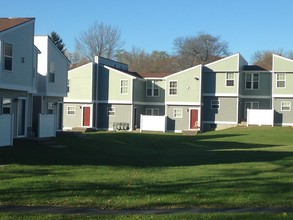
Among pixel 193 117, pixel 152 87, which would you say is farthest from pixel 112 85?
pixel 193 117

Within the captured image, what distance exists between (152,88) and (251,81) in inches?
412

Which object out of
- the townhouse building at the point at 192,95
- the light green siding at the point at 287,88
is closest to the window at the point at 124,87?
the townhouse building at the point at 192,95

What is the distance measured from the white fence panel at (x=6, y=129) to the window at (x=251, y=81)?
1255 inches

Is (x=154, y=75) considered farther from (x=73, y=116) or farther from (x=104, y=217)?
(x=104, y=217)

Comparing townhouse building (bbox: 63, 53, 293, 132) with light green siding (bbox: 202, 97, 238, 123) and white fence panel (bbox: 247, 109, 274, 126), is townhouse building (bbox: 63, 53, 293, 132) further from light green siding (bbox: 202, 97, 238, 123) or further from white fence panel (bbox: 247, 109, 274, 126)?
white fence panel (bbox: 247, 109, 274, 126)

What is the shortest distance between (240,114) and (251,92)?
249 cm

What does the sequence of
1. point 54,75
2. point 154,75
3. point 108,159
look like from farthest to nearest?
1. point 154,75
2. point 54,75
3. point 108,159

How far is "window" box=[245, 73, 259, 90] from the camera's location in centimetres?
4847

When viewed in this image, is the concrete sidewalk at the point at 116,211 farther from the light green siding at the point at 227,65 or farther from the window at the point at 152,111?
the window at the point at 152,111

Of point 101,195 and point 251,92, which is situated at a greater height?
point 251,92

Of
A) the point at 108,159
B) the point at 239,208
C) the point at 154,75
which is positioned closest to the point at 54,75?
the point at 108,159

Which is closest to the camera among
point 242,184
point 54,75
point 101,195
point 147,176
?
point 101,195

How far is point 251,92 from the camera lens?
160 feet

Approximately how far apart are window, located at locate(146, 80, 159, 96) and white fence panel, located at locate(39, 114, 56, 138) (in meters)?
24.5
